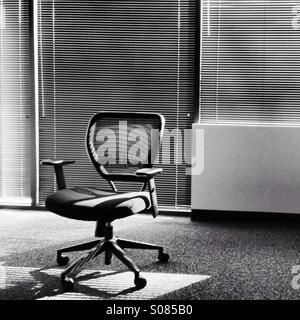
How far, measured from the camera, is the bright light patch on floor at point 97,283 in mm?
2789

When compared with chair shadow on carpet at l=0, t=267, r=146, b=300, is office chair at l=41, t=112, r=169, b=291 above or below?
above

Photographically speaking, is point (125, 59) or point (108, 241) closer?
point (108, 241)

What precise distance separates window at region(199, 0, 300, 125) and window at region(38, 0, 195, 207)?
0.64 feet

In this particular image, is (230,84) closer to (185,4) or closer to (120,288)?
(185,4)

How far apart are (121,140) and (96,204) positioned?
2.26 ft

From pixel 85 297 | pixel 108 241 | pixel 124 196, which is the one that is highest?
pixel 124 196

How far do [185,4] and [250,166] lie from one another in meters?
1.57

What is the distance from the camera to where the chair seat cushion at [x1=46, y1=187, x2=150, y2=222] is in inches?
112

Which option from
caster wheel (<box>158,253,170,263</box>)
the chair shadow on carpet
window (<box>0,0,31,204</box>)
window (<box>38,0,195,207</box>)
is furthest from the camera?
window (<box>0,0,31,204</box>)

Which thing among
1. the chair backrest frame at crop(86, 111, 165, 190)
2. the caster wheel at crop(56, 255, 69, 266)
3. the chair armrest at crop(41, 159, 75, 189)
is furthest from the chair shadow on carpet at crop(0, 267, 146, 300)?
the chair backrest frame at crop(86, 111, 165, 190)

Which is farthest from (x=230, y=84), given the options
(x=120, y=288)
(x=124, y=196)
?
(x=120, y=288)

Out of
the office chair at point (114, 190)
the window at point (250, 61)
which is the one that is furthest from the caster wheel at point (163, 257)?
the window at point (250, 61)

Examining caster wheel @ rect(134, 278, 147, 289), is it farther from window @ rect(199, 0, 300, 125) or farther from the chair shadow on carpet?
window @ rect(199, 0, 300, 125)

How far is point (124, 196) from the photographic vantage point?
309 centimetres
